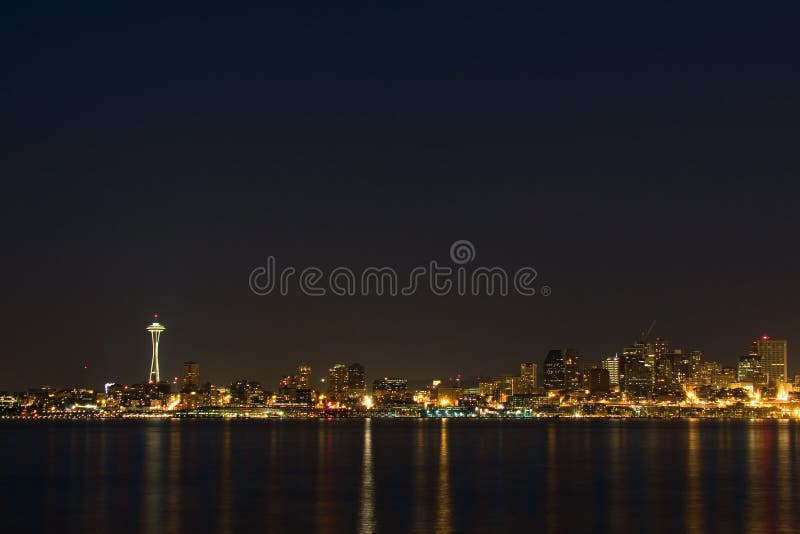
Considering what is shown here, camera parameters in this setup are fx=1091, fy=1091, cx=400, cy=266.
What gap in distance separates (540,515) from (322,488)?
1737 centimetres

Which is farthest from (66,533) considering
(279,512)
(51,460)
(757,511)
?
(51,460)

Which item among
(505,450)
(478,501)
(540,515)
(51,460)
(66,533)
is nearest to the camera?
(66,533)

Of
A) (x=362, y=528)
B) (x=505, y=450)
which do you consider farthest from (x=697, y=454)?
(x=362, y=528)

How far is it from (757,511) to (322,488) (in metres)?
25.1

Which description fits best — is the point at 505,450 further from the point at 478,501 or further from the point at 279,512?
the point at 279,512

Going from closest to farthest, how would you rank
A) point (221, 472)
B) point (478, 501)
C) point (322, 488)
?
point (478, 501), point (322, 488), point (221, 472)

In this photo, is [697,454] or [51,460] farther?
[697,454]

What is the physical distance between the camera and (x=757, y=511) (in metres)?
54.2

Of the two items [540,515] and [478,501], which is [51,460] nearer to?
[478,501]

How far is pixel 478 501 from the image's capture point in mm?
58406

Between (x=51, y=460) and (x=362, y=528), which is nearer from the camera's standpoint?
(x=362, y=528)

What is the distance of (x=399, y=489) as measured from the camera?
212 feet

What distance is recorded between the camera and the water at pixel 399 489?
49.7m

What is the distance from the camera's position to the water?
49.7 metres
